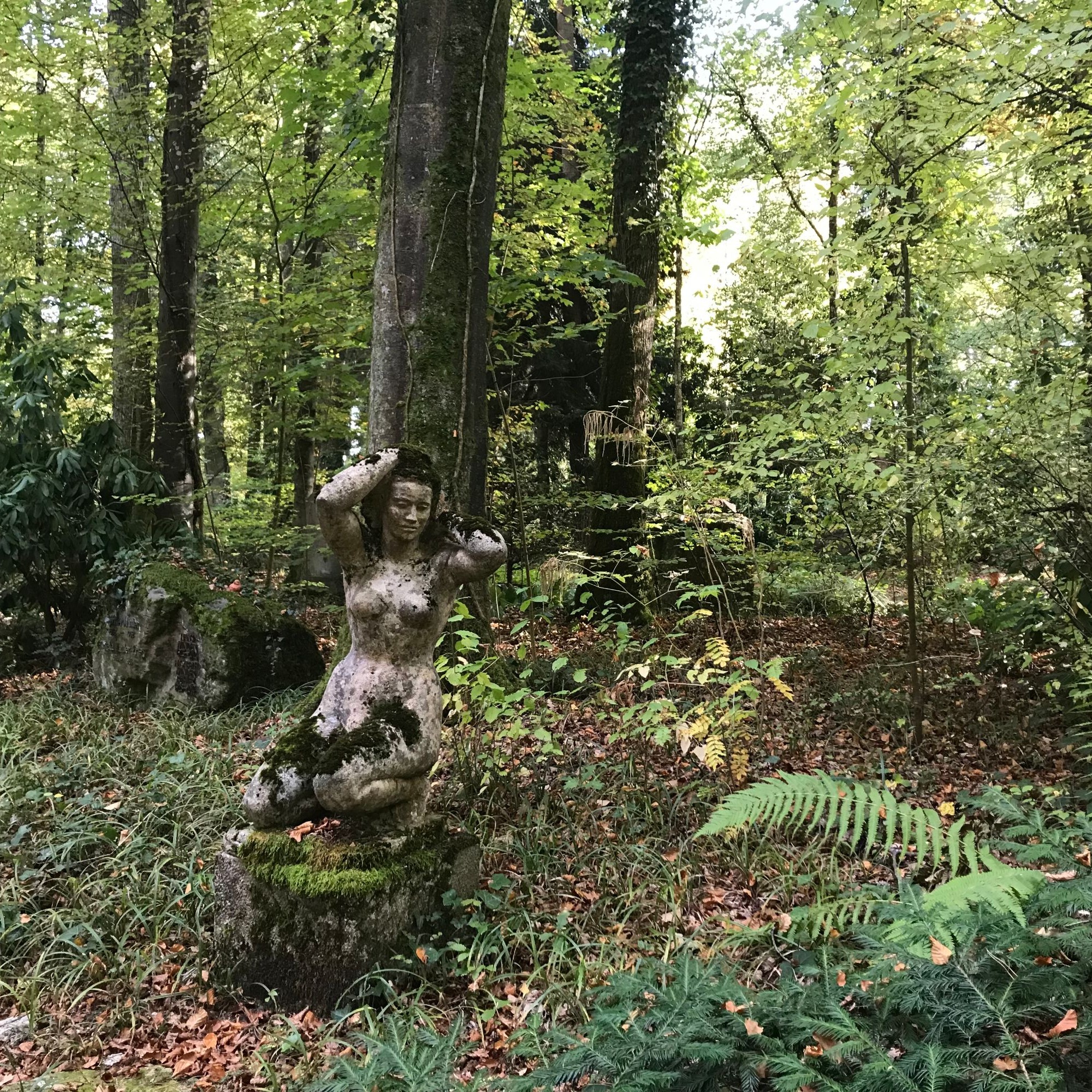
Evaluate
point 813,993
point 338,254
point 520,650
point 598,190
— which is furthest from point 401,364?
point 598,190

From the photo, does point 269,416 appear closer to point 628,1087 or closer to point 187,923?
point 187,923

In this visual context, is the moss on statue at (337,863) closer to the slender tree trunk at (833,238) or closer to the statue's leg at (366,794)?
the statue's leg at (366,794)

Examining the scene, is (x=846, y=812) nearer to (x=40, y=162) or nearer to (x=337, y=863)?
(x=337, y=863)

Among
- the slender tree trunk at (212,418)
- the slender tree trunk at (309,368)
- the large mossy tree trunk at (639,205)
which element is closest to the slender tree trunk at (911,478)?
the large mossy tree trunk at (639,205)

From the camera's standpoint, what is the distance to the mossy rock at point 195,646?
6.18 m

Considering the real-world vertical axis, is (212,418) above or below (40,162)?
below

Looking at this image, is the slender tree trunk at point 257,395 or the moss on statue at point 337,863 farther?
the slender tree trunk at point 257,395

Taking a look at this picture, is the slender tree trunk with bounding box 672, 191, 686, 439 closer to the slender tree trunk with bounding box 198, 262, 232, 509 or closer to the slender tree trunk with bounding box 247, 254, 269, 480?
the slender tree trunk with bounding box 247, 254, 269, 480

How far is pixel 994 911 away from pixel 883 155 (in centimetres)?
415

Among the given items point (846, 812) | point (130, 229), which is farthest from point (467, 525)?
point (130, 229)

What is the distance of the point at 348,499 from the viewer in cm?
309

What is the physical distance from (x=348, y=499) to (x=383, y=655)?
2.39 feet

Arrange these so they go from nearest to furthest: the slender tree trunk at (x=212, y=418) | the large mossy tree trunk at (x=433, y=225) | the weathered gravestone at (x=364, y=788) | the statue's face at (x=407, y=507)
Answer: the weathered gravestone at (x=364, y=788) → the statue's face at (x=407, y=507) → the large mossy tree trunk at (x=433, y=225) → the slender tree trunk at (x=212, y=418)

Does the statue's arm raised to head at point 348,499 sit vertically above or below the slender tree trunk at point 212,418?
below
